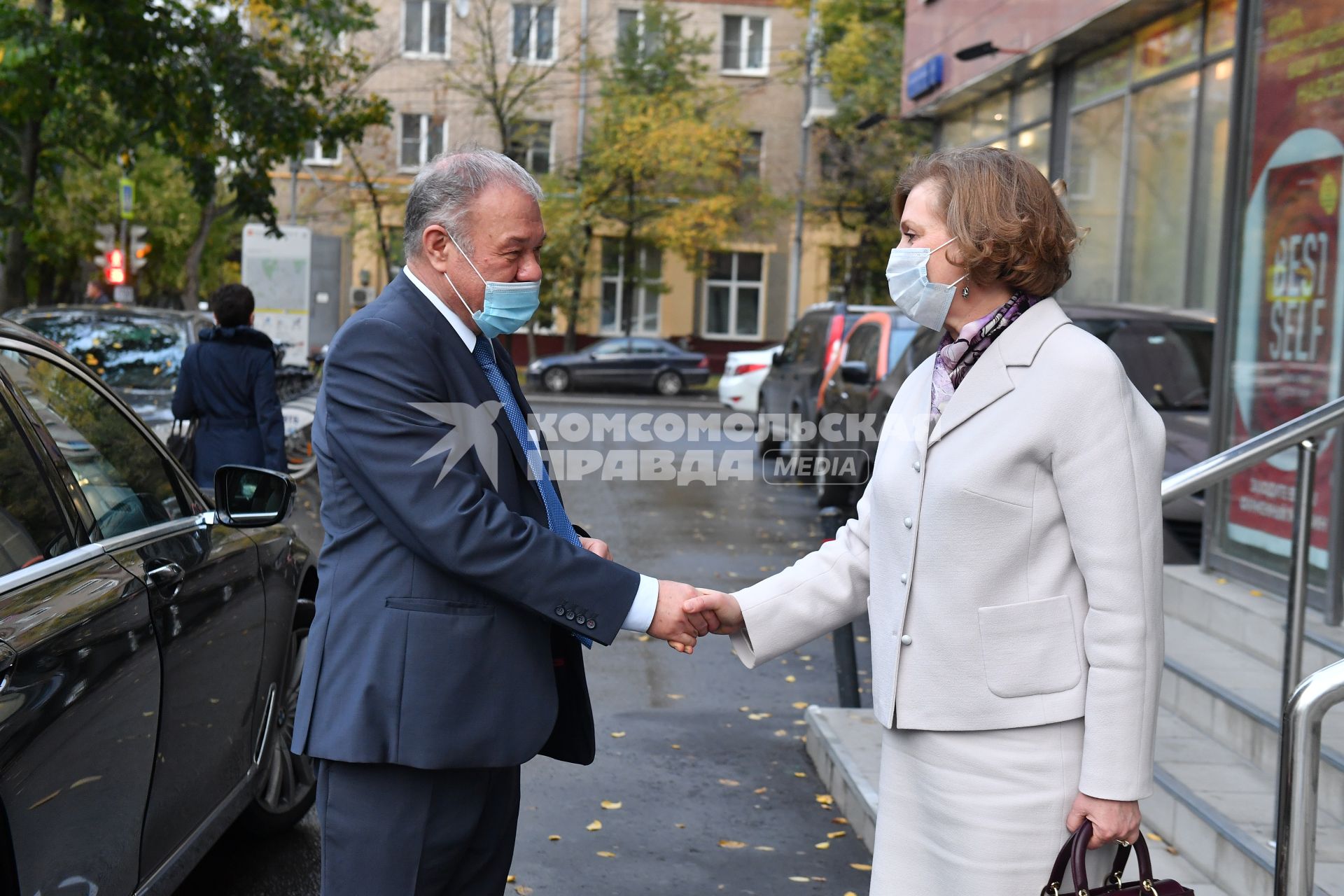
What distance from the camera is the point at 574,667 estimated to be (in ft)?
9.57

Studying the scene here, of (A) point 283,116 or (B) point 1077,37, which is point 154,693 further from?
(B) point 1077,37

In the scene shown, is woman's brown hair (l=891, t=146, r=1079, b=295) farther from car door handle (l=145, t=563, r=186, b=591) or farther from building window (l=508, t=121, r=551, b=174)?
building window (l=508, t=121, r=551, b=174)

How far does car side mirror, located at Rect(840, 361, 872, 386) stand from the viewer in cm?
1145

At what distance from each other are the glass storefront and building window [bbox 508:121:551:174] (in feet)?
66.5

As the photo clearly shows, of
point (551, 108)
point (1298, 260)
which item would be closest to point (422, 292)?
point (1298, 260)

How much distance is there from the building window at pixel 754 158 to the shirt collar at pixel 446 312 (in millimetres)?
38861

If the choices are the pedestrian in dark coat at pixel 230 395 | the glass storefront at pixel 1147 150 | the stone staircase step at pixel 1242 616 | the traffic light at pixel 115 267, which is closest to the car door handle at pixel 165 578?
the stone staircase step at pixel 1242 616

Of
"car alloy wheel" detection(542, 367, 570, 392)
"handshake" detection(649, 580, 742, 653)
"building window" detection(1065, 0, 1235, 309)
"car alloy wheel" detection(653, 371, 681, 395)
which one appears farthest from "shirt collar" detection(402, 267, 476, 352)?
"car alloy wheel" detection(653, 371, 681, 395)

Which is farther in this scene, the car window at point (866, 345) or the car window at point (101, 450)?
the car window at point (866, 345)

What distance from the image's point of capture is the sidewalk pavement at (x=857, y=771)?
4406mm

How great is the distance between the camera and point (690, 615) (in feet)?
9.85

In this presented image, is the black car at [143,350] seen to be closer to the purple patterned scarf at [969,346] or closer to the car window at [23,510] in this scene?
the car window at [23,510]

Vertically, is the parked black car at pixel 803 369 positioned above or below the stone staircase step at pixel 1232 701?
above

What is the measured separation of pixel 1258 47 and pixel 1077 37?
25.1 ft
